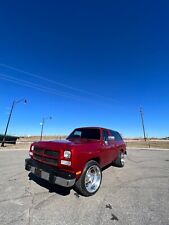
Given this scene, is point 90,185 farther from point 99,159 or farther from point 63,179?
point 63,179

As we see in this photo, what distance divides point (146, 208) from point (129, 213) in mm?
528

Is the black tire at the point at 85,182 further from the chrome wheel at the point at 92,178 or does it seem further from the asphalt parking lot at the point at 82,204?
the asphalt parking lot at the point at 82,204

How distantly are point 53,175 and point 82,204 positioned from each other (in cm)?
98

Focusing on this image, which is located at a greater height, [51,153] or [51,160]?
[51,153]

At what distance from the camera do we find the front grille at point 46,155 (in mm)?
4406

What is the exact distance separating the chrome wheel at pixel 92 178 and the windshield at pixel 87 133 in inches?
53.3

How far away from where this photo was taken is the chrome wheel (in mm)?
4762

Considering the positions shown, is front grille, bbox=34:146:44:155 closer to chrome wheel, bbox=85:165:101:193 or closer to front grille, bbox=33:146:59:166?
front grille, bbox=33:146:59:166

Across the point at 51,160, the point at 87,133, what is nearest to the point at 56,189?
the point at 51,160

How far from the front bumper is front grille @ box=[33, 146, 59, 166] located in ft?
0.44

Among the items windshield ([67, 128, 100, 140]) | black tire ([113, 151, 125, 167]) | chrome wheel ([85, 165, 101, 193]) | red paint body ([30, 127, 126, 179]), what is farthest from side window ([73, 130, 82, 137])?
black tire ([113, 151, 125, 167])

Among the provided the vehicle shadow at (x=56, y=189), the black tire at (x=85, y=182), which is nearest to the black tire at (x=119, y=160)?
the black tire at (x=85, y=182)

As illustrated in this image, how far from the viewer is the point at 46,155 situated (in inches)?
183

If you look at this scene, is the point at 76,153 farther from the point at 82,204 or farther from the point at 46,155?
the point at 82,204
